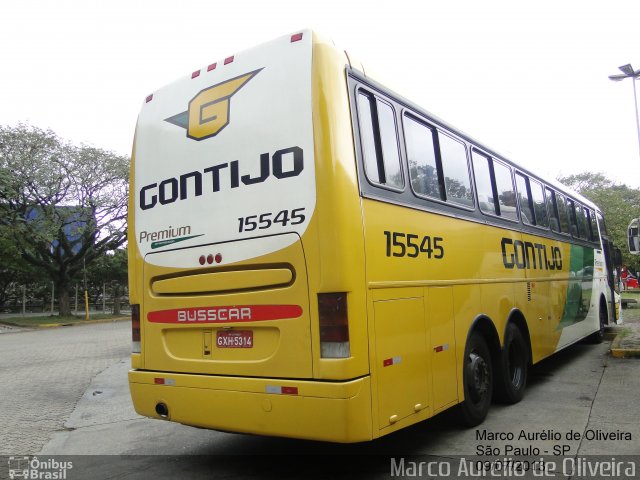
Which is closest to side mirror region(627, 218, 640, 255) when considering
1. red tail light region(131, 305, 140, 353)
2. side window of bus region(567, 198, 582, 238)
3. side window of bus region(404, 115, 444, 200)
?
side window of bus region(567, 198, 582, 238)

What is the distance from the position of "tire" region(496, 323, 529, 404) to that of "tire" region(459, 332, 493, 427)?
40cm

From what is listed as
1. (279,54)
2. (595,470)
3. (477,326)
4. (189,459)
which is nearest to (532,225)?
(477,326)

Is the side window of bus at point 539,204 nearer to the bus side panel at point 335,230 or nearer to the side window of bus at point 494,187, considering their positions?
the side window of bus at point 494,187

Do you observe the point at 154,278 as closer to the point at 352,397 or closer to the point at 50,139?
the point at 352,397

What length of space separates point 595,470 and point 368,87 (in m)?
3.60

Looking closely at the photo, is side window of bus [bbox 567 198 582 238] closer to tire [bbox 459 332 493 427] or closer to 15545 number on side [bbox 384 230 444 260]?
tire [bbox 459 332 493 427]

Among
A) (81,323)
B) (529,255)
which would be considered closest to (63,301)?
(81,323)

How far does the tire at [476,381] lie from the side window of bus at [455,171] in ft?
4.67

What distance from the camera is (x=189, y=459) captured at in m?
5.05

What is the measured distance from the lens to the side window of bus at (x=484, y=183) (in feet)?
20.1

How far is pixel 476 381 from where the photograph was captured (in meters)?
5.44

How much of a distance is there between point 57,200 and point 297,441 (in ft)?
79.5

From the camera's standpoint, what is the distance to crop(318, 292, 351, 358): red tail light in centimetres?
366

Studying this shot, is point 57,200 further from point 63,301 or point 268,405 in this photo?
point 268,405
